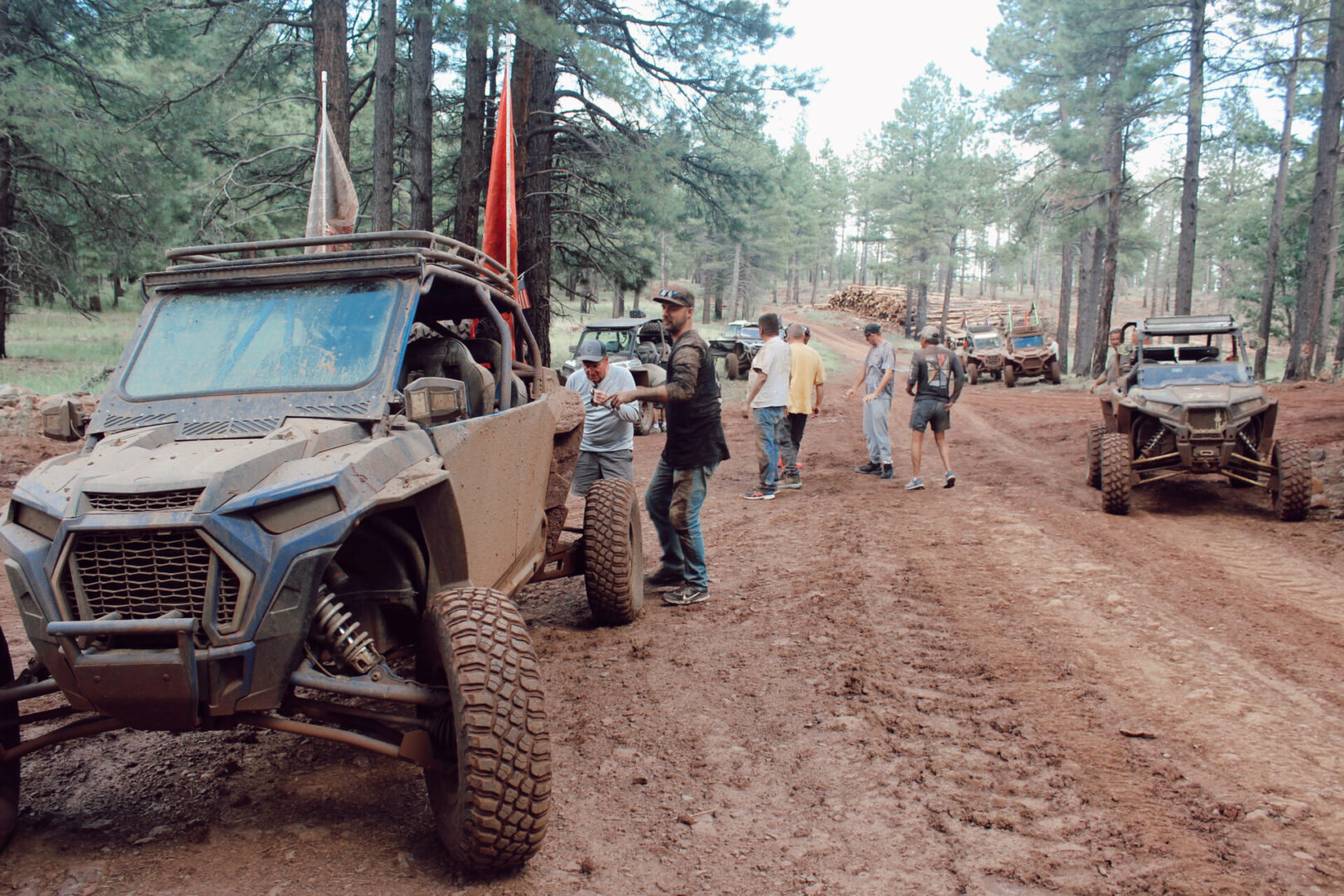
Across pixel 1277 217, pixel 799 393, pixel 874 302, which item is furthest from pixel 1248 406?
pixel 874 302

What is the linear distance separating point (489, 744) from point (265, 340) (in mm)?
2062

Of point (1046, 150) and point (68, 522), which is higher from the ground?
point (1046, 150)

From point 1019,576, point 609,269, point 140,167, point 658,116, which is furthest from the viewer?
point 140,167

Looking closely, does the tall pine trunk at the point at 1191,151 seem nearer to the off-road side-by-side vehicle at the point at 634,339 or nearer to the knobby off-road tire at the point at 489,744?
the off-road side-by-side vehicle at the point at 634,339

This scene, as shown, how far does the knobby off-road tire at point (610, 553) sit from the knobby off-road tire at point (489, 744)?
242cm

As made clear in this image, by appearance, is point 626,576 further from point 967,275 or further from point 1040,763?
point 967,275

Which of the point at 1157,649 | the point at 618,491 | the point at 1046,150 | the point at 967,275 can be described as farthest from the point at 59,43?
the point at 967,275

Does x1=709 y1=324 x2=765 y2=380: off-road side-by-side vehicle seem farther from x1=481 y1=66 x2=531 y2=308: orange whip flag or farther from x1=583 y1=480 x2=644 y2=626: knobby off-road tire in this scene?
x1=583 y1=480 x2=644 y2=626: knobby off-road tire

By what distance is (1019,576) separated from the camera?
6648mm

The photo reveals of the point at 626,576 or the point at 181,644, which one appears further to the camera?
the point at 626,576

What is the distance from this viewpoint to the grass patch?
16766 millimetres

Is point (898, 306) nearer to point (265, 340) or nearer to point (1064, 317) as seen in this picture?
point (1064, 317)

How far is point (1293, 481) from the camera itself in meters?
8.37

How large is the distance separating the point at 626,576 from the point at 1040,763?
2.68 metres
